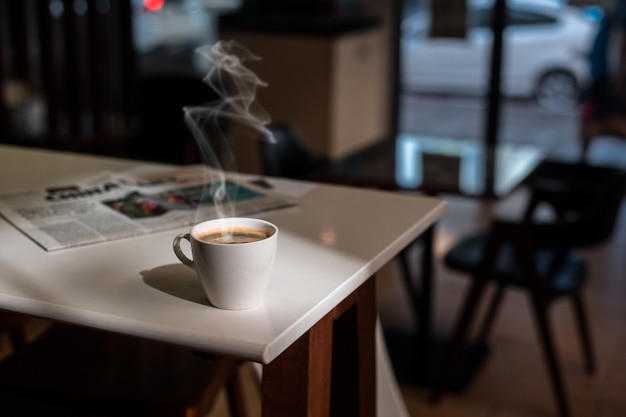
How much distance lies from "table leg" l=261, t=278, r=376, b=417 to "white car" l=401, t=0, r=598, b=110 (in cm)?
379

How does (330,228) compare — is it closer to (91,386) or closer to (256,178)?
(256,178)

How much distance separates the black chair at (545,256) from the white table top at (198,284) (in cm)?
95

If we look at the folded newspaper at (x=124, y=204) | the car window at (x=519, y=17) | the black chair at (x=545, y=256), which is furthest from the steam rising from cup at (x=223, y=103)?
the car window at (x=519, y=17)

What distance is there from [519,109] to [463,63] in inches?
17.5

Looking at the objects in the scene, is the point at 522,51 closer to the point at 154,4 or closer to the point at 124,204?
the point at 154,4

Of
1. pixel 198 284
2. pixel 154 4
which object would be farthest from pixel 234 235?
pixel 154 4

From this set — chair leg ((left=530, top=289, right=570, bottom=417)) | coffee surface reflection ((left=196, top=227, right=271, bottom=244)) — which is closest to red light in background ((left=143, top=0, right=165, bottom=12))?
chair leg ((left=530, top=289, right=570, bottom=417))

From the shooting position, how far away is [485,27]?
16.8ft

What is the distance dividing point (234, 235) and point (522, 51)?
432 centimetres

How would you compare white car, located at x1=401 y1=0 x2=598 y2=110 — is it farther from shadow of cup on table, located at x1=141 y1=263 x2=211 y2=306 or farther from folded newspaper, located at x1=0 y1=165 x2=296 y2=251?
shadow of cup on table, located at x1=141 y1=263 x2=211 y2=306

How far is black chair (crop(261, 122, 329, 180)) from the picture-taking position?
298 cm

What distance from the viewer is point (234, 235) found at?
116 centimetres

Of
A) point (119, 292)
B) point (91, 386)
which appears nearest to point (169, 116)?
point (91, 386)

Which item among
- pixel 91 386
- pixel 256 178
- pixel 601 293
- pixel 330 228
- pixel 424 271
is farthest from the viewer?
pixel 601 293
